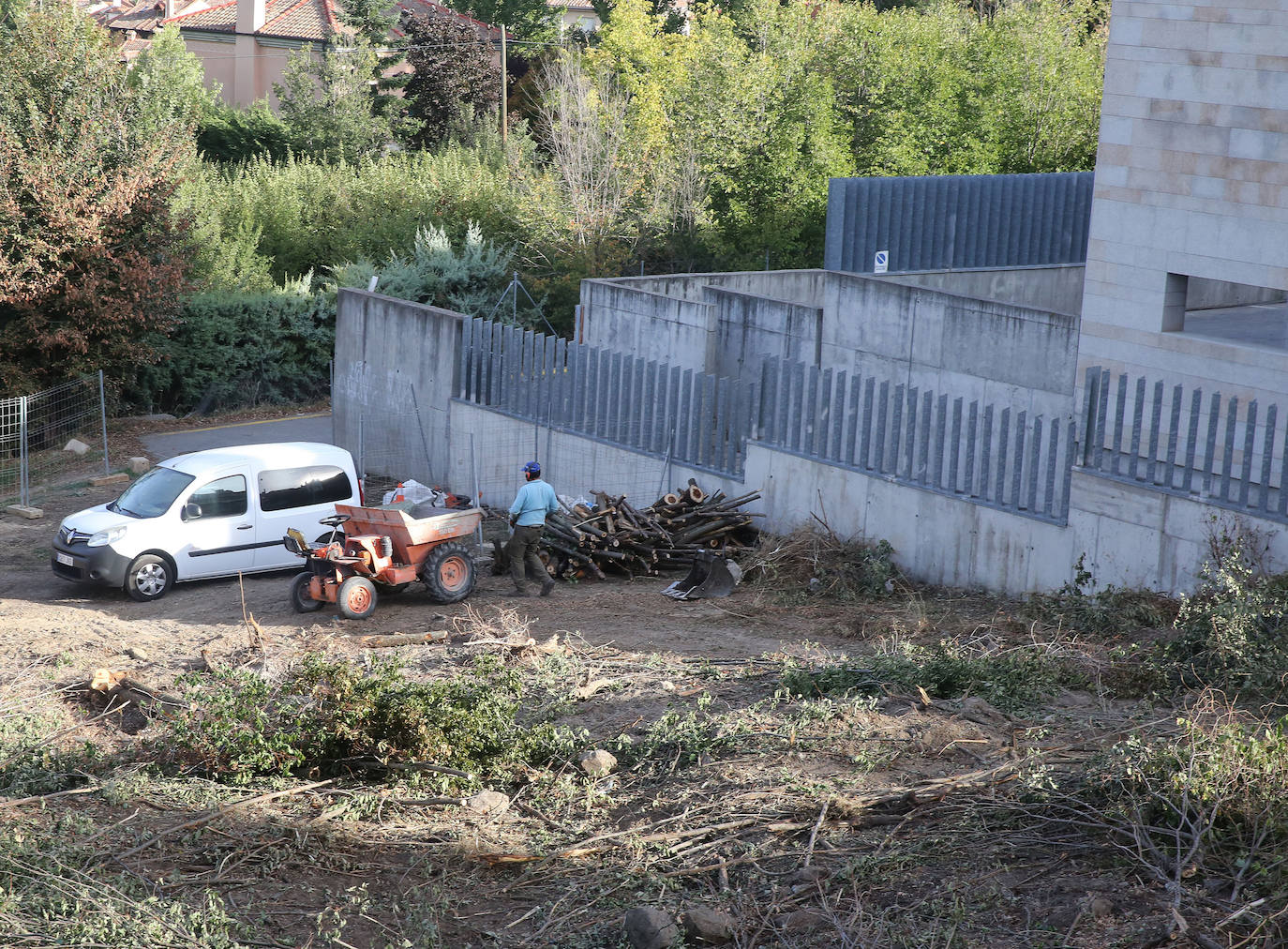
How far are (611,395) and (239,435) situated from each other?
30.9ft

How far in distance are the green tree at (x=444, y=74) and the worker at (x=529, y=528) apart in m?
35.7

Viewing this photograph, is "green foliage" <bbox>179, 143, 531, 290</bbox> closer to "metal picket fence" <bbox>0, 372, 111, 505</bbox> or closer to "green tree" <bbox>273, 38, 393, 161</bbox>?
"metal picket fence" <bbox>0, 372, 111, 505</bbox>

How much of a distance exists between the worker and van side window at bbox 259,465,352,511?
2.70 m

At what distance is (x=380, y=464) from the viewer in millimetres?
20781

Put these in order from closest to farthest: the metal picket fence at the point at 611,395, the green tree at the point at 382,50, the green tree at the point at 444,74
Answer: the metal picket fence at the point at 611,395, the green tree at the point at 382,50, the green tree at the point at 444,74

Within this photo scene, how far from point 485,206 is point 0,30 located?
35.7 ft

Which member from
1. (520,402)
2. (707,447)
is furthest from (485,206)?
(707,447)

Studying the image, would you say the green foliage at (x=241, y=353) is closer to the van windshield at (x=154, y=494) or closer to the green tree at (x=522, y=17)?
the van windshield at (x=154, y=494)

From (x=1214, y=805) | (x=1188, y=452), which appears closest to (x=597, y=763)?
(x=1214, y=805)

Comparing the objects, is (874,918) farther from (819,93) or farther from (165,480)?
(819,93)

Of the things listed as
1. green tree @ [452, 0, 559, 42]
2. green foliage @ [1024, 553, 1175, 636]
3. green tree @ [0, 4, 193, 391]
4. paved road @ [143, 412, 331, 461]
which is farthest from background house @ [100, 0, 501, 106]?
green foliage @ [1024, 553, 1175, 636]

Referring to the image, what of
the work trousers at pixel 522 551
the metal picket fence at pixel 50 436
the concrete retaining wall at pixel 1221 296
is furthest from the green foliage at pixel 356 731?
the concrete retaining wall at pixel 1221 296

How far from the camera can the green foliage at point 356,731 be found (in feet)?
27.7

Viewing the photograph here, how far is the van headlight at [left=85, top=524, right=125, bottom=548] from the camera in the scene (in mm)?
14312
